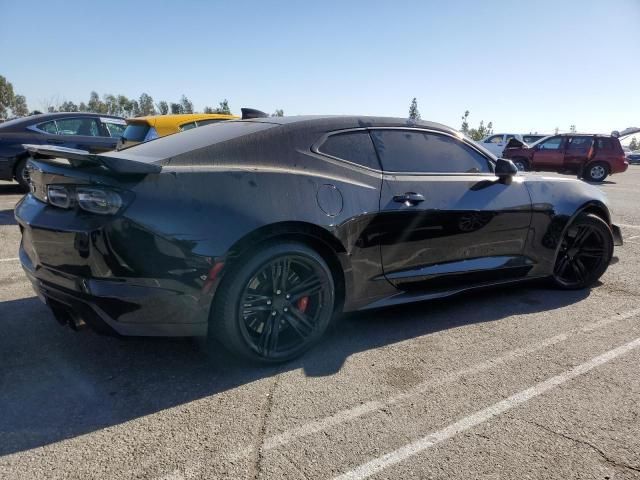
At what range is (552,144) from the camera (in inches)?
695

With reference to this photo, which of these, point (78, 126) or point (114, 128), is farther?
point (114, 128)

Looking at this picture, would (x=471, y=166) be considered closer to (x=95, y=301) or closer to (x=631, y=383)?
(x=631, y=383)

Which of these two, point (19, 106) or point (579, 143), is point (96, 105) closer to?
point (19, 106)

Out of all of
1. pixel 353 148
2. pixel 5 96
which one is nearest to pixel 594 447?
pixel 353 148

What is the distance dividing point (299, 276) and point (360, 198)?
608 millimetres

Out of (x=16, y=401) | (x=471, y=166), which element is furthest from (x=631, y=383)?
(x=16, y=401)

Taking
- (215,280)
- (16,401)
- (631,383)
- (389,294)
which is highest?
(215,280)

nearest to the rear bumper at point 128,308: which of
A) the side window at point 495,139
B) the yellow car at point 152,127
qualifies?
the yellow car at point 152,127

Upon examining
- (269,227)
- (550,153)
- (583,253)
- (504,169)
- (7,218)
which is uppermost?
(550,153)

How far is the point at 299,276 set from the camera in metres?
2.85

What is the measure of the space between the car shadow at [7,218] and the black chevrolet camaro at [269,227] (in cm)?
398

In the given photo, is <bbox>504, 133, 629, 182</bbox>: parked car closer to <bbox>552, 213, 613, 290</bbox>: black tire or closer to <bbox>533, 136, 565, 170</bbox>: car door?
<bbox>533, 136, 565, 170</bbox>: car door

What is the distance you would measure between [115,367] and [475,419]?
6.31ft

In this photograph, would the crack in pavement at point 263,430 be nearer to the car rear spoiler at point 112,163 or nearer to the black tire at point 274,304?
the black tire at point 274,304
